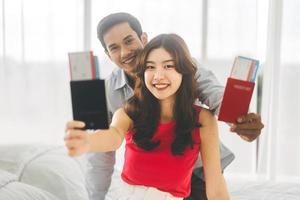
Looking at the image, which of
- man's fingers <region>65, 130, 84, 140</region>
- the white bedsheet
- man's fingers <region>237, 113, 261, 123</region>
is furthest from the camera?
the white bedsheet

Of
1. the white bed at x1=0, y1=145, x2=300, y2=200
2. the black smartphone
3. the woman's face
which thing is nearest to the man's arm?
the woman's face

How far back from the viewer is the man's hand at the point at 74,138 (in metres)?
0.58

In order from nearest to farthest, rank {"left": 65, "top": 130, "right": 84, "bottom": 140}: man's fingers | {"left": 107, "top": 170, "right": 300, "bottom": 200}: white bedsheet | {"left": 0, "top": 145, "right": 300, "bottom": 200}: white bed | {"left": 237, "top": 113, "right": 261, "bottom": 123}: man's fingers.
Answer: {"left": 65, "top": 130, "right": 84, "bottom": 140}: man's fingers < {"left": 237, "top": 113, "right": 261, "bottom": 123}: man's fingers < {"left": 0, "top": 145, "right": 300, "bottom": 200}: white bed < {"left": 107, "top": 170, "right": 300, "bottom": 200}: white bedsheet

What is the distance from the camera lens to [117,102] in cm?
97

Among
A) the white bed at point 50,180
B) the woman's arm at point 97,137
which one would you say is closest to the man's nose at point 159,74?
the woman's arm at point 97,137

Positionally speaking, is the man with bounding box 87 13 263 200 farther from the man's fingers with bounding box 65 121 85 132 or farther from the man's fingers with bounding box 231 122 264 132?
the man's fingers with bounding box 65 121 85 132

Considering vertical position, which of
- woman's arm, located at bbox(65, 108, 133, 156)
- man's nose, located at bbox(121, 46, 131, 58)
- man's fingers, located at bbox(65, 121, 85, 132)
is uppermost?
man's nose, located at bbox(121, 46, 131, 58)

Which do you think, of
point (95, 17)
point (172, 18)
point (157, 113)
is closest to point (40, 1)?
point (95, 17)

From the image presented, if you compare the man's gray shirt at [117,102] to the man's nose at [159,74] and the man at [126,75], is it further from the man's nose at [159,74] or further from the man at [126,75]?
the man's nose at [159,74]

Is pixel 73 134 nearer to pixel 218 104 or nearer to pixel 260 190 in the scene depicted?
pixel 218 104

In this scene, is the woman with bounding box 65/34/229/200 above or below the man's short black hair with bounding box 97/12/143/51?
below

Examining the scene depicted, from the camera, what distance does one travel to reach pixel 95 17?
2.03 meters

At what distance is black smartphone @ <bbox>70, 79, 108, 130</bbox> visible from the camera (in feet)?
1.96

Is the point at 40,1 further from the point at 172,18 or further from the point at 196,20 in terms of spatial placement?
the point at 196,20
